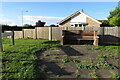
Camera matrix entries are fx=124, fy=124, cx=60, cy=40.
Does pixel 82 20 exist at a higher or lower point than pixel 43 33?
higher

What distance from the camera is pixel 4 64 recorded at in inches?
170

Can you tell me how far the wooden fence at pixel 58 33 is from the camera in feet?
37.1

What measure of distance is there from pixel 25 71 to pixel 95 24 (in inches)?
733

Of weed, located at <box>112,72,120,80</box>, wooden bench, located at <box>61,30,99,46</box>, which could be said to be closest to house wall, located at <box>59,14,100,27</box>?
wooden bench, located at <box>61,30,99,46</box>

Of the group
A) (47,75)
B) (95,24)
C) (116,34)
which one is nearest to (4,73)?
(47,75)

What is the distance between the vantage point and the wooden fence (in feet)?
37.1

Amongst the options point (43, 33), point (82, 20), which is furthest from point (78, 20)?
point (43, 33)

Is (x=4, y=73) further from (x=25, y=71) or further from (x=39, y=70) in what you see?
(x=39, y=70)

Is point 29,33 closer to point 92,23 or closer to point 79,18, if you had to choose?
point 79,18

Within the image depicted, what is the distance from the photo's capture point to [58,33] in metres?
13.9

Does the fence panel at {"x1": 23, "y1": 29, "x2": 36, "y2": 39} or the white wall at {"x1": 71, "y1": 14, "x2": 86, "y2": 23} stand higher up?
the white wall at {"x1": 71, "y1": 14, "x2": 86, "y2": 23}

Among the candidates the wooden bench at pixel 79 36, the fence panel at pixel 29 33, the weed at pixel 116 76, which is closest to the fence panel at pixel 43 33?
the fence panel at pixel 29 33

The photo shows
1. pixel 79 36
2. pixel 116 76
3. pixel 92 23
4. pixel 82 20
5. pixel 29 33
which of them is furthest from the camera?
pixel 82 20

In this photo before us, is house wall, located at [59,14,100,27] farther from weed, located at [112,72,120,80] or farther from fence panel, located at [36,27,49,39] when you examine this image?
weed, located at [112,72,120,80]
